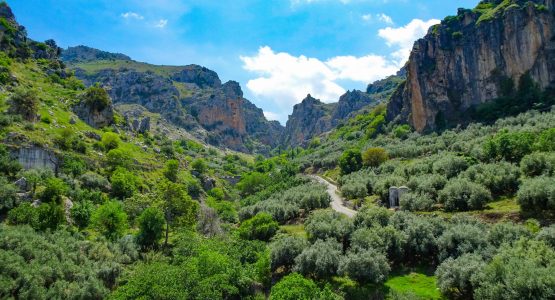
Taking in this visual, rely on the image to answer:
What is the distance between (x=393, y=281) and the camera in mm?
27391

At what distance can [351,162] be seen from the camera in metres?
80.3

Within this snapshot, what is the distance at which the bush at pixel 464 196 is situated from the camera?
36656 mm

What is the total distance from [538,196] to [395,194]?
1750cm

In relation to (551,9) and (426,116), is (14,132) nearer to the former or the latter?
(426,116)

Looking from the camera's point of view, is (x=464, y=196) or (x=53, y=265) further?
A: (x=464, y=196)

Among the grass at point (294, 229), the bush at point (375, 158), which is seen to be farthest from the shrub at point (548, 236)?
the bush at point (375, 158)

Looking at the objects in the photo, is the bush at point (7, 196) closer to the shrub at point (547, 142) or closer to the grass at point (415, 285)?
the grass at point (415, 285)

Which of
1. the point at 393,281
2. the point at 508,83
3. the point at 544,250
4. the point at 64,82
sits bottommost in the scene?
the point at 393,281

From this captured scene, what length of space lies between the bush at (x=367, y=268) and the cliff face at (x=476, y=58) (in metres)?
69.8

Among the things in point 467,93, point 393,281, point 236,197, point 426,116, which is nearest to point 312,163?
point 236,197

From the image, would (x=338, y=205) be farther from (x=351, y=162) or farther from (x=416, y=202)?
(x=351, y=162)

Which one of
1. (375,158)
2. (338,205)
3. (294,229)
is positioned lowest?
(294,229)

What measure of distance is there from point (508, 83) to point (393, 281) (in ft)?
238

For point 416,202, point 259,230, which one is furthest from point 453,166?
point 259,230
